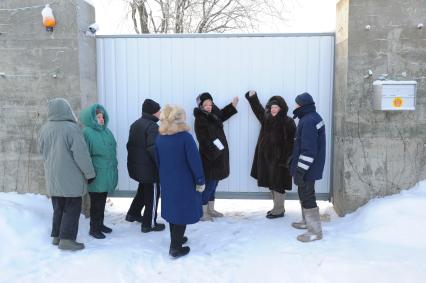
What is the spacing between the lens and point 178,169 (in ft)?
14.1

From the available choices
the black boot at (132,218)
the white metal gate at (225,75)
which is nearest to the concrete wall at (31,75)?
the white metal gate at (225,75)

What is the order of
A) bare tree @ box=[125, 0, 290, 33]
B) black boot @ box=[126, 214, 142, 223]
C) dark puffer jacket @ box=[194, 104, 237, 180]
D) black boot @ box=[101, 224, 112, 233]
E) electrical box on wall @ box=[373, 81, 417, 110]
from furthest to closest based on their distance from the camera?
bare tree @ box=[125, 0, 290, 33]
black boot @ box=[126, 214, 142, 223]
dark puffer jacket @ box=[194, 104, 237, 180]
black boot @ box=[101, 224, 112, 233]
electrical box on wall @ box=[373, 81, 417, 110]

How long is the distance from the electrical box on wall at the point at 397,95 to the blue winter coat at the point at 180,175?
247 centimetres

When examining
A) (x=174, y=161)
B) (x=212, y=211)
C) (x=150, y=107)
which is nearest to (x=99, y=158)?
(x=150, y=107)

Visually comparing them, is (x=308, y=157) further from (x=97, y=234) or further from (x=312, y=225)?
(x=97, y=234)

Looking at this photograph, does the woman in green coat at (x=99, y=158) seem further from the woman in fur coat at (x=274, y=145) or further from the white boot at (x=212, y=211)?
the woman in fur coat at (x=274, y=145)

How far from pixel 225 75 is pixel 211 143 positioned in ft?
3.55

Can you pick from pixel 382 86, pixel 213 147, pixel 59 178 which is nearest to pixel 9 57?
pixel 59 178

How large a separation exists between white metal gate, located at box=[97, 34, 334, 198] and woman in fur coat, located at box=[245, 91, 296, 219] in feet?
0.90

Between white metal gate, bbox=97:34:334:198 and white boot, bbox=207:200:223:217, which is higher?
white metal gate, bbox=97:34:334:198

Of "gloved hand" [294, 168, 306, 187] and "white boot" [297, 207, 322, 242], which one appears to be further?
"white boot" [297, 207, 322, 242]

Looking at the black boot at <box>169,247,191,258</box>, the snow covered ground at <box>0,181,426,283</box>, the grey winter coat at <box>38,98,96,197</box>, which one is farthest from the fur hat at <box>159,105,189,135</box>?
the snow covered ground at <box>0,181,426,283</box>

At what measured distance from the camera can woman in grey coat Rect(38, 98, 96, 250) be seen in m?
4.50

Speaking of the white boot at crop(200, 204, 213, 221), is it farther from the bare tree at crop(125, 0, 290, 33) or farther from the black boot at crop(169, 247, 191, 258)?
the bare tree at crop(125, 0, 290, 33)
